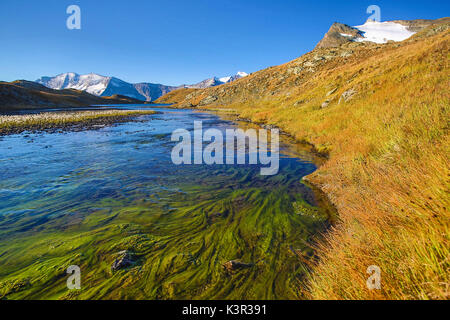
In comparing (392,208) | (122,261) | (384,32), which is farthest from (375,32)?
(122,261)

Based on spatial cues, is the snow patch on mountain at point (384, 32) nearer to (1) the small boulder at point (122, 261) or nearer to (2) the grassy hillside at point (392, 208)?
(2) the grassy hillside at point (392, 208)

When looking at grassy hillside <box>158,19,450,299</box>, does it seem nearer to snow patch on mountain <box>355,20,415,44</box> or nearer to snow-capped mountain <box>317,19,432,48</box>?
snow-capped mountain <box>317,19,432,48</box>

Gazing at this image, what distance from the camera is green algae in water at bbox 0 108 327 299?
9.80 ft

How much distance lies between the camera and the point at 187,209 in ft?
17.3

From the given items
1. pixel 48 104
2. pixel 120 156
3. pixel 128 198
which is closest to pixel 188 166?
pixel 128 198

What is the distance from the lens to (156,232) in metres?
4.28

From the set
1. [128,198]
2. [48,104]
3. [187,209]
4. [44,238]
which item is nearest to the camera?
[44,238]

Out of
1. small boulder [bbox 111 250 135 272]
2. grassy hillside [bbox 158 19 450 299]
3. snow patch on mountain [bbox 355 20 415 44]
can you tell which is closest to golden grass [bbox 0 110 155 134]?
small boulder [bbox 111 250 135 272]

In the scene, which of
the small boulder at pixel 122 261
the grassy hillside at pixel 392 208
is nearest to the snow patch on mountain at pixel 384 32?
the grassy hillside at pixel 392 208

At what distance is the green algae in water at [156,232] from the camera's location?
2.99 meters

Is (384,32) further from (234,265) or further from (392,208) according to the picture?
(234,265)

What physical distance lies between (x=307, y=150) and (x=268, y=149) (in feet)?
7.37
